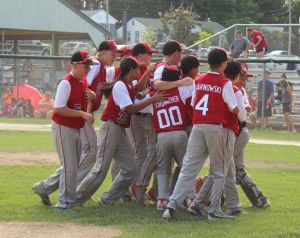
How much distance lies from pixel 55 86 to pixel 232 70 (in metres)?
18.8

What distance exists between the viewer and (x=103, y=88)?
10656 millimetres

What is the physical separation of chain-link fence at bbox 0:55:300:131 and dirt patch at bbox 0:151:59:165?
8.37 m

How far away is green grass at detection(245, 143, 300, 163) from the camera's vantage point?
17188 mm

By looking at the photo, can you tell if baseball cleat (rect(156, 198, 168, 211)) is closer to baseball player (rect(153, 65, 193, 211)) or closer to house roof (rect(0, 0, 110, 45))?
baseball player (rect(153, 65, 193, 211))

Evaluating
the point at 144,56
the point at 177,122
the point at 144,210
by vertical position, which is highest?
the point at 144,56

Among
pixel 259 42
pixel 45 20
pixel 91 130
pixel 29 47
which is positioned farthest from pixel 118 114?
pixel 29 47

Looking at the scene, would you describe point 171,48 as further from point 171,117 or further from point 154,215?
point 154,215

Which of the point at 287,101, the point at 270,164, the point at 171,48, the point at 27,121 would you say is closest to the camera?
the point at 171,48

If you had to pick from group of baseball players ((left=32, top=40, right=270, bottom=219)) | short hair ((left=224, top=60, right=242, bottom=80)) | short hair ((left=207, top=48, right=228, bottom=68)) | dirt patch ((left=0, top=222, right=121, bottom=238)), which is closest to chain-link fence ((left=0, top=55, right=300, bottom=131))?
group of baseball players ((left=32, top=40, right=270, bottom=219))

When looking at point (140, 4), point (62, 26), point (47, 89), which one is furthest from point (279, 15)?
point (47, 89)

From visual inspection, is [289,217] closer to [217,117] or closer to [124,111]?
[217,117]

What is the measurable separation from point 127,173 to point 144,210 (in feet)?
1.77

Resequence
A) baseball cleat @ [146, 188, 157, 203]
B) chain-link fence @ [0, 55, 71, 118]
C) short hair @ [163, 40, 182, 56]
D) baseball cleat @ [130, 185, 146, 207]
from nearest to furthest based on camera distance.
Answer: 1. short hair @ [163, 40, 182, 56]
2. baseball cleat @ [130, 185, 146, 207]
3. baseball cleat @ [146, 188, 157, 203]
4. chain-link fence @ [0, 55, 71, 118]

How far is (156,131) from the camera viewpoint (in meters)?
10.1
